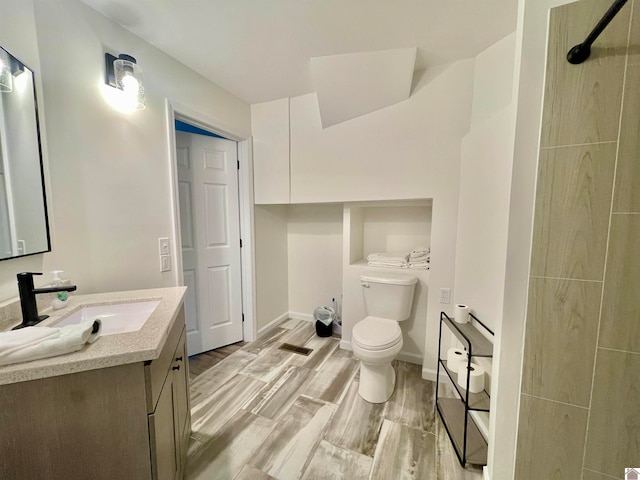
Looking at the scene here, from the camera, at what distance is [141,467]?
78 centimetres

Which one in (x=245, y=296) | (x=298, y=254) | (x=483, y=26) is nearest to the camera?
(x=483, y=26)

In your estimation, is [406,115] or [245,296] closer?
[406,115]

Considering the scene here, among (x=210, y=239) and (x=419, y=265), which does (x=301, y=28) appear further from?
(x=419, y=265)

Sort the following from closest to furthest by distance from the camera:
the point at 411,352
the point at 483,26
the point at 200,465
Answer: the point at 200,465, the point at 483,26, the point at 411,352

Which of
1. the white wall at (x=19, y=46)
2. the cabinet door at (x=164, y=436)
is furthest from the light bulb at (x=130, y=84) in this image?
the cabinet door at (x=164, y=436)

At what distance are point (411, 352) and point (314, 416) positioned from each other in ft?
3.61

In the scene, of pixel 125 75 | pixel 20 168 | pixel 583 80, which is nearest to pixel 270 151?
pixel 125 75

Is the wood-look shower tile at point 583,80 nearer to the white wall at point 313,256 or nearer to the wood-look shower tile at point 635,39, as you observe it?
the wood-look shower tile at point 635,39

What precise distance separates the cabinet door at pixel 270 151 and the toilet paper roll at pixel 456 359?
1846 mm

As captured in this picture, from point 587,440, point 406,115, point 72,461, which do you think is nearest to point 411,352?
point 587,440

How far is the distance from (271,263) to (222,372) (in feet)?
3.78

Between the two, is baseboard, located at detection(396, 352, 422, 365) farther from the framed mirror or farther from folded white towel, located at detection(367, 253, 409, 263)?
the framed mirror

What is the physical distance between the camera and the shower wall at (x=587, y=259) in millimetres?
856

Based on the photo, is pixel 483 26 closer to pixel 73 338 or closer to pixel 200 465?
pixel 73 338
